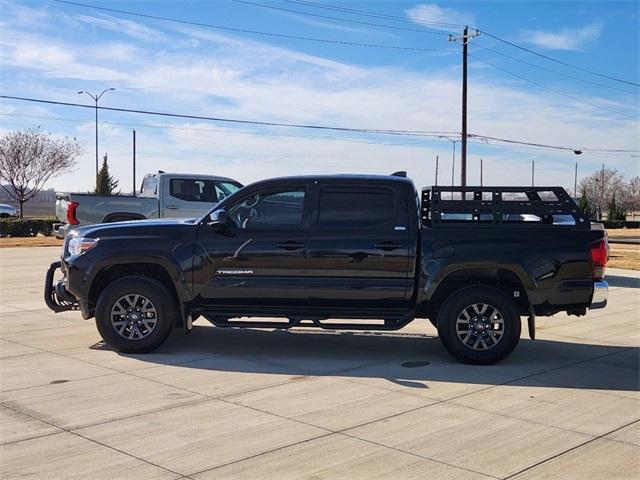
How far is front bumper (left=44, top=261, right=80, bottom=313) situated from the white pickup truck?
6.53 metres

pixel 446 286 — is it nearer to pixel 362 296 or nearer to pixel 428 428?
pixel 362 296

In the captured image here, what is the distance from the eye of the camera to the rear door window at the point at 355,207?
7410 mm

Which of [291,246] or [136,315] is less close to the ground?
[291,246]

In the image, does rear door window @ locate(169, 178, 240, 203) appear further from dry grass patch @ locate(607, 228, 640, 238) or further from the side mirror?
dry grass patch @ locate(607, 228, 640, 238)

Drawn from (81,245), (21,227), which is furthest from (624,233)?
(81,245)

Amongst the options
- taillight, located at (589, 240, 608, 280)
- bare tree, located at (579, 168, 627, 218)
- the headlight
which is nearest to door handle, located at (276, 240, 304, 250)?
the headlight

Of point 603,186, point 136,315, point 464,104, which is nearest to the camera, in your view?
point 136,315

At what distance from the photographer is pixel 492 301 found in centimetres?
715

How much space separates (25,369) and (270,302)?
8.15 ft

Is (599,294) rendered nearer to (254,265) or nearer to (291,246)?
(291,246)

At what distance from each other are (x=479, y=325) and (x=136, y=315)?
3.61 m

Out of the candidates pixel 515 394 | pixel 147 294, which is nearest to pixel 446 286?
pixel 515 394

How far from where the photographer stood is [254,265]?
7.34 meters

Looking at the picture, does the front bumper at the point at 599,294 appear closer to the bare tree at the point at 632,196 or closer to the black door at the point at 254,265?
the black door at the point at 254,265
